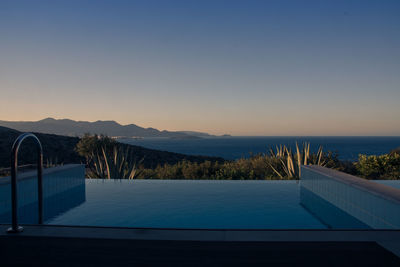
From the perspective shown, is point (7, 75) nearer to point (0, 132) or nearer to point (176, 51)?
point (176, 51)

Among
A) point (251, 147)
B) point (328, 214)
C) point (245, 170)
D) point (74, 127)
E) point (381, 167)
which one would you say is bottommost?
point (251, 147)

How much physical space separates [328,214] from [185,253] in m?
3.78

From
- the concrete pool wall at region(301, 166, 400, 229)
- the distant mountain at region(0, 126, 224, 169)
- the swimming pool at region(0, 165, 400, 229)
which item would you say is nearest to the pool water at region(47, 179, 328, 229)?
the swimming pool at region(0, 165, 400, 229)

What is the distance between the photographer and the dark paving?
193cm

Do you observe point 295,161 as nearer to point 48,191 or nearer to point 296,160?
point 296,160

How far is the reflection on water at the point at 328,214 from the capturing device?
4422 millimetres

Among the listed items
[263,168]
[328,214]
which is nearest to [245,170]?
[263,168]

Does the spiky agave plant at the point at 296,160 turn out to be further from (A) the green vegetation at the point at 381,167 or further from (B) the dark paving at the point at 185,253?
(B) the dark paving at the point at 185,253

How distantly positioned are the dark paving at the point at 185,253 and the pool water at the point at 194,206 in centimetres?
215

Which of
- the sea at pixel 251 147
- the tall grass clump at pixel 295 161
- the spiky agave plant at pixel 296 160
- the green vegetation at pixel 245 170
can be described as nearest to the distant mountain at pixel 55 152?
the sea at pixel 251 147

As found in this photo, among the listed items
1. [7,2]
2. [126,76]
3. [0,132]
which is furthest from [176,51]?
[0,132]

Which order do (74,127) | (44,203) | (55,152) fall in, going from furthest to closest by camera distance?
(74,127), (55,152), (44,203)

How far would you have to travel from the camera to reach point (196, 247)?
2.15 meters

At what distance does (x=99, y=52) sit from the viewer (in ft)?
41.1
